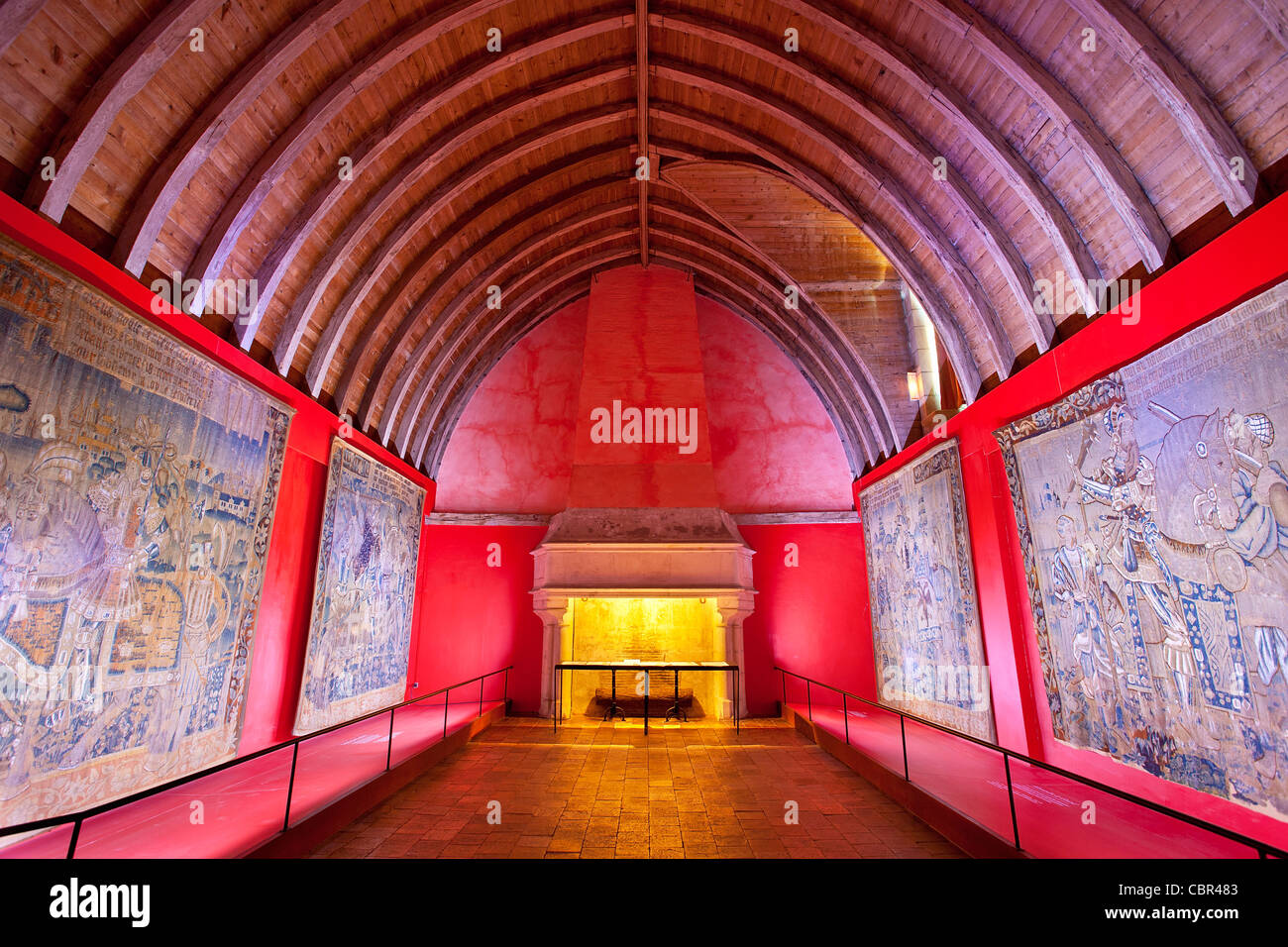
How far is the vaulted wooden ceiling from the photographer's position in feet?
14.8

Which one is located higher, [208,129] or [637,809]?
[208,129]

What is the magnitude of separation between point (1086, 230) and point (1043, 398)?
1.75 m

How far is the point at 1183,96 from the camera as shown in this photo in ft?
14.5

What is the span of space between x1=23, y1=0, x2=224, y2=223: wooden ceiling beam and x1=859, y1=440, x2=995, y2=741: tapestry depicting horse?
949 centimetres

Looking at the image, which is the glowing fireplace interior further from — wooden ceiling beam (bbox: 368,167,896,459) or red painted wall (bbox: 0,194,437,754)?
red painted wall (bbox: 0,194,437,754)

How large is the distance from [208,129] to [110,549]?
389 centimetres

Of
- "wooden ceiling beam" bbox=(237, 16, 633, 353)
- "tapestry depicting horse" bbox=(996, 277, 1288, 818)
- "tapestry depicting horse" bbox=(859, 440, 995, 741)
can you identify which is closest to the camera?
"tapestry depicting horse" bbox=(996, 277, 1288, 818)

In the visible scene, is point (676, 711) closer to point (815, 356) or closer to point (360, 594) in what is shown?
point (360, 594)

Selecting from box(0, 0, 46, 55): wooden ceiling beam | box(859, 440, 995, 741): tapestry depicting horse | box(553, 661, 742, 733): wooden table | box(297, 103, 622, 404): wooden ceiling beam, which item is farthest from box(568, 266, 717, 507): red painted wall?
box(0, 0, 46, 55): wooden ceiling beam

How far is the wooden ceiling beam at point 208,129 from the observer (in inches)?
200

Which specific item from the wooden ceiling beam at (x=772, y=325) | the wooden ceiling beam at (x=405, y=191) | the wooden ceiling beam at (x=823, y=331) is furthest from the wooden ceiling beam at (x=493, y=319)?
the wooden ceiling beam at (x=405, y=191)

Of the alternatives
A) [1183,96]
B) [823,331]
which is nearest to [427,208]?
[823,331]
